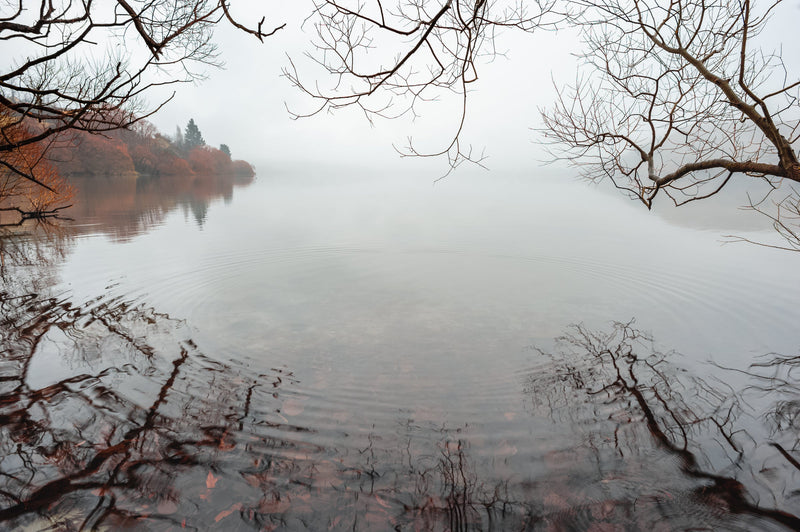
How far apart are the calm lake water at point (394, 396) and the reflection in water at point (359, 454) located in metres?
0.02

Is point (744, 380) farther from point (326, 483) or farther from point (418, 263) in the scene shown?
point (418, 263)

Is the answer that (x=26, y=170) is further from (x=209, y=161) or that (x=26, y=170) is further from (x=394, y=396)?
(x=209, y=161)

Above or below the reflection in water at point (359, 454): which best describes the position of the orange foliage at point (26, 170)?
above

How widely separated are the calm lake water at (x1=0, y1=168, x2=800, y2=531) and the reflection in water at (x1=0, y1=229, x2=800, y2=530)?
0.02m

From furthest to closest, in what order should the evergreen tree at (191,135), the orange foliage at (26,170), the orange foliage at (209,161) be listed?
the evergreen tree at (191,135) → the orange foliage at (209,161) → the orange foliage at (26,170)

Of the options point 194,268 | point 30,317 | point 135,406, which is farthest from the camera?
point 194,268

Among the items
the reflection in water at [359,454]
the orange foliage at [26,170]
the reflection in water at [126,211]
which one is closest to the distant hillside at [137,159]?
the reflection in water at [126,211]

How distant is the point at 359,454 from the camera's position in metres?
3.78

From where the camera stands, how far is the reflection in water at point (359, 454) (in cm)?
310

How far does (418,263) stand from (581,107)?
6149 millimetres

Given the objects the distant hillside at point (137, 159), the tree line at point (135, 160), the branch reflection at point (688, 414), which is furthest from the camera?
the distant hillside at point (137, 159)

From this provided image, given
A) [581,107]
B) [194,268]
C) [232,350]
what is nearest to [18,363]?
[232,350]

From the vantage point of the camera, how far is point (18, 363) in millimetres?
5078

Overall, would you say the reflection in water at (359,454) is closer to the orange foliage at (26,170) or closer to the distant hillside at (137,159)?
the orange foliage at (26,170)
